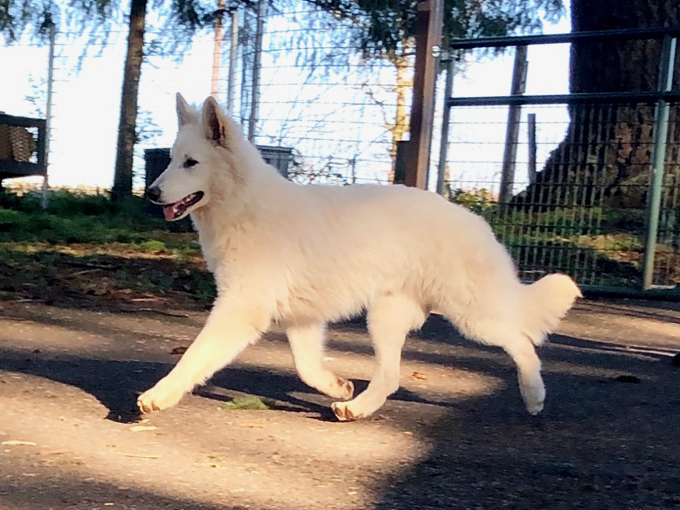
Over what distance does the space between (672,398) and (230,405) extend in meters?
1.98

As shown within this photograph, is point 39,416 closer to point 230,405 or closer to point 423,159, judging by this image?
point 230,405

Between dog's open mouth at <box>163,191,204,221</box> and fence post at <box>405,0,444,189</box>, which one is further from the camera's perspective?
fence post at <box>405,0,444,189</box>

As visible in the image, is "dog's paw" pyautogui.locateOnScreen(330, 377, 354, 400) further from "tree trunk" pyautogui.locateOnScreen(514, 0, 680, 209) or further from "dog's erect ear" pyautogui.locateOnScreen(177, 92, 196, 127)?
"tree trunk" pyautogui.locateOnScreen(514, 0, 680, 209)

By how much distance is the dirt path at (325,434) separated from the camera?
290 cm

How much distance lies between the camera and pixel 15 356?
4797mm

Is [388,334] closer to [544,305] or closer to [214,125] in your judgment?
[544,305]

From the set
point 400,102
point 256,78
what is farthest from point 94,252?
point 400,102

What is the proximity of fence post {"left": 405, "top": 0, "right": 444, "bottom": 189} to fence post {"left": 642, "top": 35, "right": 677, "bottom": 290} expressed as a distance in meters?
1.65

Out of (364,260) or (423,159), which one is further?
(423,159)

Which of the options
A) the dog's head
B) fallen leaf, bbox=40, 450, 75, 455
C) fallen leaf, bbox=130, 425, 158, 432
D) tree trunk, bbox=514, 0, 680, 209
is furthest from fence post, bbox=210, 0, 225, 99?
fallen leaf, bbox=40, 450, 75, 455

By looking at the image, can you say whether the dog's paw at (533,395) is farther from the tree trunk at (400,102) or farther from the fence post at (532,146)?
the tree trunk at (400,102)

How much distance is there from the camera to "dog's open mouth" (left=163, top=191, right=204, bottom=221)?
391 cm

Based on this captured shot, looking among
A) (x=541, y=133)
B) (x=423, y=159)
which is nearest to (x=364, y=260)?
(x=423, y=159)

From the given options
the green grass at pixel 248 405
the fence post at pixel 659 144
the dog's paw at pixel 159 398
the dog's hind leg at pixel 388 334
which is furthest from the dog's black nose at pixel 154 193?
the fence post at pixel 659 144
